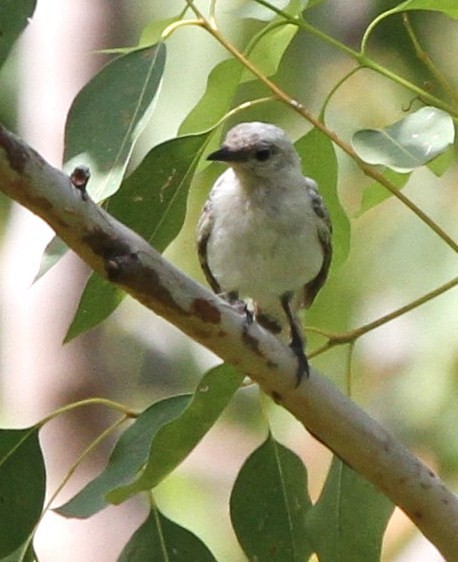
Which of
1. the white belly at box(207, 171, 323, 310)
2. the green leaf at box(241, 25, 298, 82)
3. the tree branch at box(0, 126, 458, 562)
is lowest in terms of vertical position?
the tree branch at box(0, 126, 458, 562)

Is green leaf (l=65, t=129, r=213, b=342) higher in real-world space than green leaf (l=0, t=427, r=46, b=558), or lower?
higher

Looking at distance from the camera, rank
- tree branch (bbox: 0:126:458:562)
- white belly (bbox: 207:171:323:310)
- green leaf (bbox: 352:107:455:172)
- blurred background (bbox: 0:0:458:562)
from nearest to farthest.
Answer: tree branch (bbox: 0:126:458:562) → green leaf (bbox: 352:107:455:172) → white belly (bbox: 207:171:323:310) → blurred background (bbox: 0:0:458:562)

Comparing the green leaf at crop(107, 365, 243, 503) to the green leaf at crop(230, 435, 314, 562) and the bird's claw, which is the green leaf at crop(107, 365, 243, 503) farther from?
the green leaf at crop(230, 435, 314, 562)

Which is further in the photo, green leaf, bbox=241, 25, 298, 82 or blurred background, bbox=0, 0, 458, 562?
blurred background, bbox=0, 0, 458, 562

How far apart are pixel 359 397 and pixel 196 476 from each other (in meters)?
0.60

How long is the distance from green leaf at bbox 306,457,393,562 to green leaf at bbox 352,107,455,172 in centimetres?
50

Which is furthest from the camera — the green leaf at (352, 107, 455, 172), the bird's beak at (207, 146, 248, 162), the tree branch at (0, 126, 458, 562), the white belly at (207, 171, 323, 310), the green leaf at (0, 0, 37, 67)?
the white belly at (207, 171, 323, 310)

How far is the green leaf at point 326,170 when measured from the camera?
1889 millimetres

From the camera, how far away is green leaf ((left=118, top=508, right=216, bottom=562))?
178 centimetres

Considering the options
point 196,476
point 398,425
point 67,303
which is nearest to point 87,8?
point 67,303

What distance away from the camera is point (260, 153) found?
2.06 metres

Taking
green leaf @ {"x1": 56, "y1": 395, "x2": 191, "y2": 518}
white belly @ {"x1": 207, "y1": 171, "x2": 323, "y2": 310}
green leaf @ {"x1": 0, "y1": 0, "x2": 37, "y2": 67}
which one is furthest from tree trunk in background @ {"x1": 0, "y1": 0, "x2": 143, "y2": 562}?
green leaf @ {"x1": 0, "y1": 0, "x2": 37, "y2": 67}

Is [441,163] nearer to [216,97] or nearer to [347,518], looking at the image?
[216,97]

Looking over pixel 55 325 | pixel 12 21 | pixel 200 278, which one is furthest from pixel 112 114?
pixel 200 278
